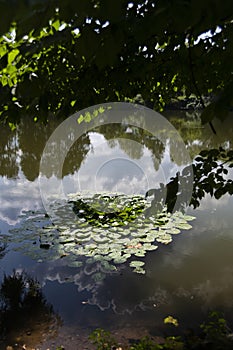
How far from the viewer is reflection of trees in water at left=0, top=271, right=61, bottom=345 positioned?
3189 mm

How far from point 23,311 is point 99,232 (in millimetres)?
2035

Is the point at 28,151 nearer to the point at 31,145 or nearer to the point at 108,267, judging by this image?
the point at 31,145

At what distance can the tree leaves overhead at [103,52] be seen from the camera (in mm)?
757

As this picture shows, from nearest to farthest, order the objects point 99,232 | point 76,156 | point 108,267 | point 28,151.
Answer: point 108,267
point 99,232
point 76,156
point 28,151

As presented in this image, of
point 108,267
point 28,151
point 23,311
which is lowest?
point 23,311

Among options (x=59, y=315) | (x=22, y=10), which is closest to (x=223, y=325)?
(x=59, y=315)

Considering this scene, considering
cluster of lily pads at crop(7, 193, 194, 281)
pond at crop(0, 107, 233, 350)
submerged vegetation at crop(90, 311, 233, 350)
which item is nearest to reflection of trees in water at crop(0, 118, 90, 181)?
pond at crop(0, 107, 233, 350)

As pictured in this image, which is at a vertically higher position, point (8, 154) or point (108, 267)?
point (8, 154)

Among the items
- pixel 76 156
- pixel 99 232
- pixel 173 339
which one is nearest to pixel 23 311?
pixel 173 339

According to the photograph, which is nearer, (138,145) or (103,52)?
(103,52)

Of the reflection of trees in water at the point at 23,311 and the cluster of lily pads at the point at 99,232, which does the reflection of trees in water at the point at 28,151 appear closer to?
the cluster of lily pads at the point at 99,232

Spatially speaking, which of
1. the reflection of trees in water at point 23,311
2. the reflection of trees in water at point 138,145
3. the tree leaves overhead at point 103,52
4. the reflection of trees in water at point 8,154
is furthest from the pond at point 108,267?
the reflection of trees in water at point 138,145

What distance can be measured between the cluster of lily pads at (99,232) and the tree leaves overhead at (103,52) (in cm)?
245

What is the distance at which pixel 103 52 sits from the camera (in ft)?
2.83
